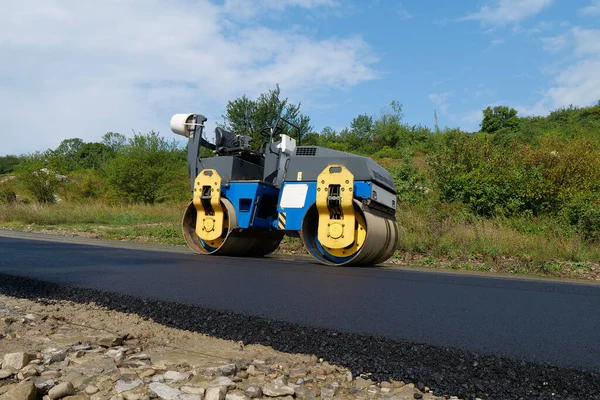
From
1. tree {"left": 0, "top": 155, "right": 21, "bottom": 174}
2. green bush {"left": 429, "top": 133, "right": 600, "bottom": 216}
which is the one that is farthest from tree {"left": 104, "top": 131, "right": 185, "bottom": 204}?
tree {"left": 0, "top": 155, "right": 21, "bottom": 174}

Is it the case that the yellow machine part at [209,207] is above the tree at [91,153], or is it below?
below

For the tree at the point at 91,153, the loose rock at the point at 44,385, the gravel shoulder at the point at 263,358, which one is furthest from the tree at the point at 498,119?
the tree at the point at 91,153

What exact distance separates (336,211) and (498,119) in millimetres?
30675

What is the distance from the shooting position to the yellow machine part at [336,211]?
600 centimetres

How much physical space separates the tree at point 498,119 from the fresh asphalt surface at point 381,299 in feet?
101

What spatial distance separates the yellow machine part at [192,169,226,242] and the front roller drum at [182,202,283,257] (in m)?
0.08

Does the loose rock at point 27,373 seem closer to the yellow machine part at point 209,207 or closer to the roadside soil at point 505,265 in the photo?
the yellow machine part at point 209,207

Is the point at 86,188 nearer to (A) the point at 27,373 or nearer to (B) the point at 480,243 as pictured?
(B) the point at 480,243

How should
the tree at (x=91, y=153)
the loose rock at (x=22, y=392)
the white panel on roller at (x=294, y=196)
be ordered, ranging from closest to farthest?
the loose rock at (x=22, y=392), the white panel on roller at (x=294, y=196), the tree at (x=91, y=153)

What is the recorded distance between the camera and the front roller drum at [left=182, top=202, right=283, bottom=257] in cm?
695

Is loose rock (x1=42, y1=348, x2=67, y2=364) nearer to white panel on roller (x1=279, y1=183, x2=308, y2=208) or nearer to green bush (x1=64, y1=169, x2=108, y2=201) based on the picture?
white panel on roller (x1=279, y1=183, x2=308, y2=208)

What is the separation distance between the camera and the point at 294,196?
21.5 ft

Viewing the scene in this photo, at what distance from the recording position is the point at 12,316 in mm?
3031

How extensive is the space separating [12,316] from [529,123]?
33138mm
